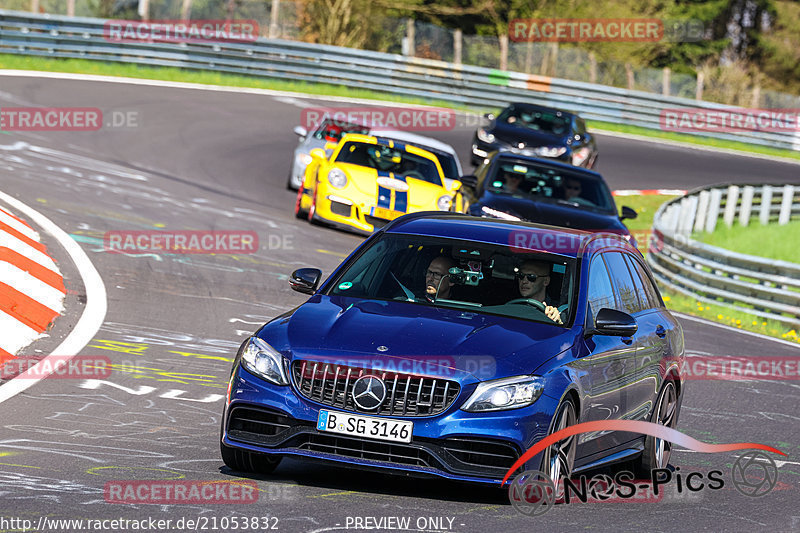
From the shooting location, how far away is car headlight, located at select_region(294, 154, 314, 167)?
21577 mm

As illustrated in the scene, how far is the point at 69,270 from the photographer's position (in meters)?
13.1

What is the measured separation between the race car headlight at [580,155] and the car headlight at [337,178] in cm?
952

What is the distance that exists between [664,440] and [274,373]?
10.1 ft

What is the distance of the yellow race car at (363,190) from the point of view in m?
18.7

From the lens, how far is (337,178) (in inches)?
742

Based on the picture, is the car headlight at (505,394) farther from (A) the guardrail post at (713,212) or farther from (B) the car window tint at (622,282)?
(A) the guardrail post at (713,212)

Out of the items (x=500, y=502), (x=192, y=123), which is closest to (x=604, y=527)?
(x=500, y=502)

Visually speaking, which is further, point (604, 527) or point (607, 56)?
point (607, 56)

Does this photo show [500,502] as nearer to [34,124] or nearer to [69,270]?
[69,270]

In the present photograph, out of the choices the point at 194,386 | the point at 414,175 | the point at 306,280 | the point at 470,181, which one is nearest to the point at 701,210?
the point at 414,175

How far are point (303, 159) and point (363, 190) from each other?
3161 millimetres

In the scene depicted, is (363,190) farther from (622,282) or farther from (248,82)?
(248,82)

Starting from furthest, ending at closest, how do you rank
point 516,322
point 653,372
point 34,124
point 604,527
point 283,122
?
point 283,122 → point 34,124 → point 653,372 → point 516,322 → point 604,527

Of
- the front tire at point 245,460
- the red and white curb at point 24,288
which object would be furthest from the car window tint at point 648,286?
the red and white curb at point 24,288
